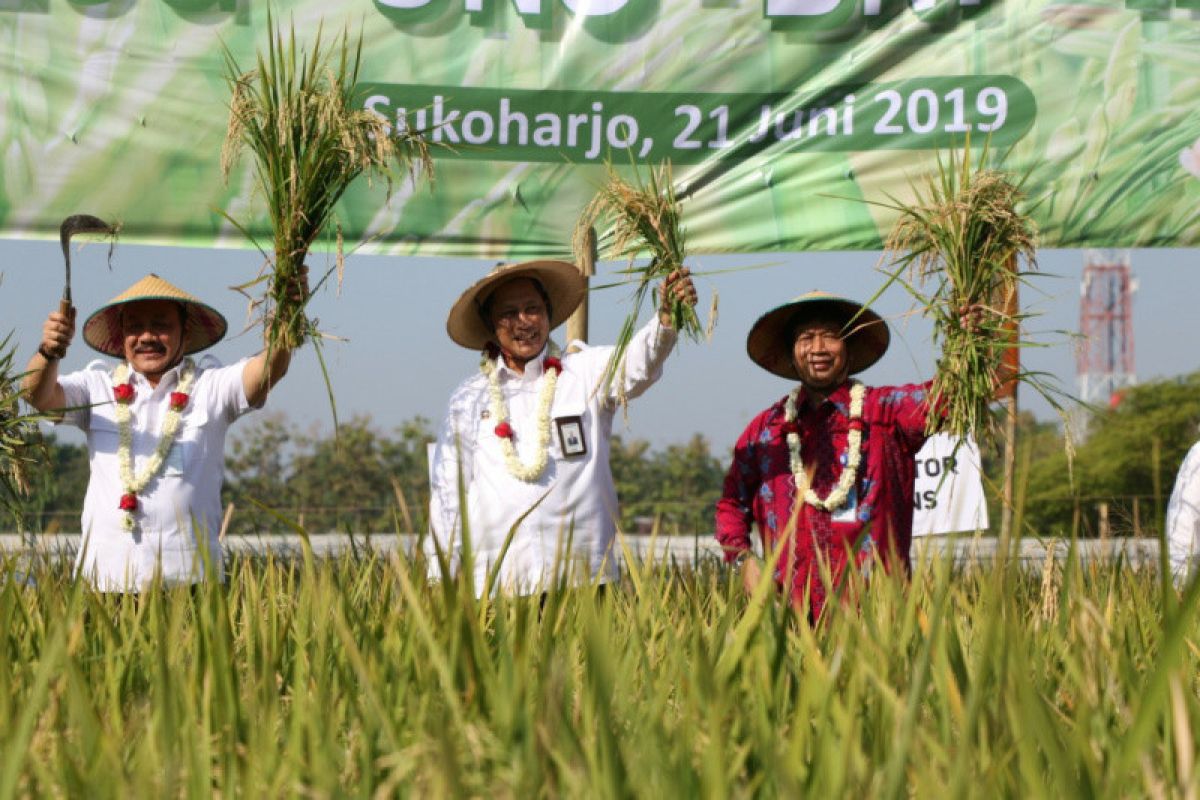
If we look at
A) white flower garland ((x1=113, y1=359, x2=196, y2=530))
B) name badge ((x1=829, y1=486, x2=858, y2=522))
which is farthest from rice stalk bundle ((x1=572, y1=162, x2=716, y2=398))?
white flower garland ((x1=113, y1=359, x2=196, y2=530))

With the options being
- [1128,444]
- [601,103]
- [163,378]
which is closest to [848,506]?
Answer: [163,378]

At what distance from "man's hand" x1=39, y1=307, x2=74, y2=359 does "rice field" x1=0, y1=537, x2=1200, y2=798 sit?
4.42ft

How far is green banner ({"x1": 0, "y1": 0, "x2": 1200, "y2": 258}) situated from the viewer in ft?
14.7

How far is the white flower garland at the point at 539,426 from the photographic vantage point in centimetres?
334

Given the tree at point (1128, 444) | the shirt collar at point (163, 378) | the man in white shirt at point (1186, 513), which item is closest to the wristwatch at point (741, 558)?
the man in white shirt at point (1186, 513)

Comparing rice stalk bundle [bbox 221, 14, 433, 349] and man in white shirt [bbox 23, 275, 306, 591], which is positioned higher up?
rice stalk bundle [bbox 221, 14, 433, 349]

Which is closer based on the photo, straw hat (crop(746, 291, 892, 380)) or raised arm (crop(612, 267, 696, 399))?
raised arm (crop(612, 267, 696, 399))

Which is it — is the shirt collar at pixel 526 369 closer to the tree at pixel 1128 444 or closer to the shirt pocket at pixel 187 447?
the shirt pocket at pixel 187 447

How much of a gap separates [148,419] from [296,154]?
102cm

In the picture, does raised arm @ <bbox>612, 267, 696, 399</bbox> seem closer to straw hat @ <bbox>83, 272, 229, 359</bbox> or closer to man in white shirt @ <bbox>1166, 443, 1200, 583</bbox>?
straw hat @ <bbox>83, 272, 229, 359</bbox>

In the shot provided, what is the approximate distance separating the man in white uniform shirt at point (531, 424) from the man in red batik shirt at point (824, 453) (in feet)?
1.17

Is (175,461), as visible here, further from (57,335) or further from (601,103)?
(601,103)

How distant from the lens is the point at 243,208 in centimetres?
454

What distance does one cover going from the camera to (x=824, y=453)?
11.1 feet
